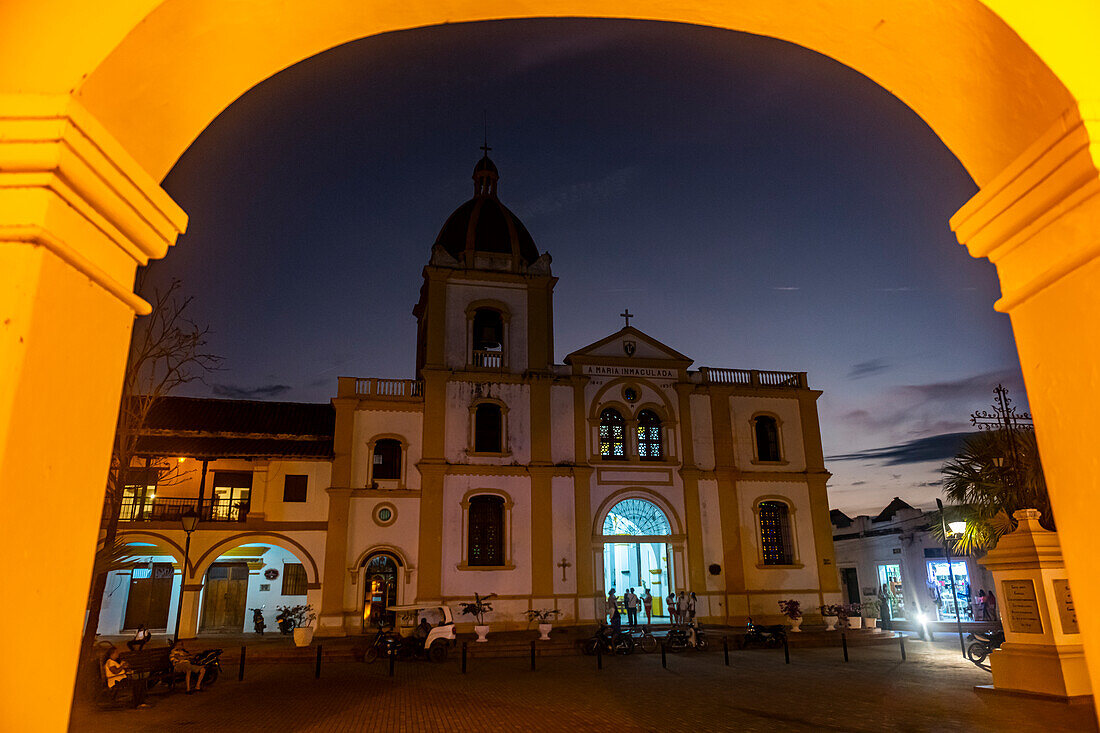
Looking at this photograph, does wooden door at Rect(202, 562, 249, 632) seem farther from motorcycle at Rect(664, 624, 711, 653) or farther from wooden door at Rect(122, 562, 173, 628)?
motorcycle at Rect(664, 624, 711, 653)

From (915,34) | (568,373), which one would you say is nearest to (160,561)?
(568,373)

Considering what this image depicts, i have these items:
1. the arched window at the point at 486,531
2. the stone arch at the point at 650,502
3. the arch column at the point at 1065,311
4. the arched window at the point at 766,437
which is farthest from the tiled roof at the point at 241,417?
the arch column at the point at 1065,311

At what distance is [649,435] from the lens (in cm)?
2564

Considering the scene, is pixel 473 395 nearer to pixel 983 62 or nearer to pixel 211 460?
pixel 211 460

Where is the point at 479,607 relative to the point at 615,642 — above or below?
above

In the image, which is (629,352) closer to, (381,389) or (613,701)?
(381,389)

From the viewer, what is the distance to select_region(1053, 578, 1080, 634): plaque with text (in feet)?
34.1

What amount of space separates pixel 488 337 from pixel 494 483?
18.0 ft

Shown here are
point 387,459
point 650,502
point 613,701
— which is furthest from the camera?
point 650,502

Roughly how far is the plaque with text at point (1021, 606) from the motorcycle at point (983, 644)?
12.5 ft

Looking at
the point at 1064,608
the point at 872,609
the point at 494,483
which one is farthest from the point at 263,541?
the point at 872,609

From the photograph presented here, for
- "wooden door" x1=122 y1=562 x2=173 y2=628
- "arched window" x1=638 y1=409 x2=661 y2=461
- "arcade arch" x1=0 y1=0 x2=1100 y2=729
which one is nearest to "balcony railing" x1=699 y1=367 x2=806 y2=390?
"arched window" x1=638 y1=409 x2=661 y2=461

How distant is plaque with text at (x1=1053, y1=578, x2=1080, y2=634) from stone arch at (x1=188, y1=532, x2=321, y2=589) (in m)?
18.9

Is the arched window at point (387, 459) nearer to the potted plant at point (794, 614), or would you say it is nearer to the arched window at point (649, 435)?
the arched window at point (649, 435)
